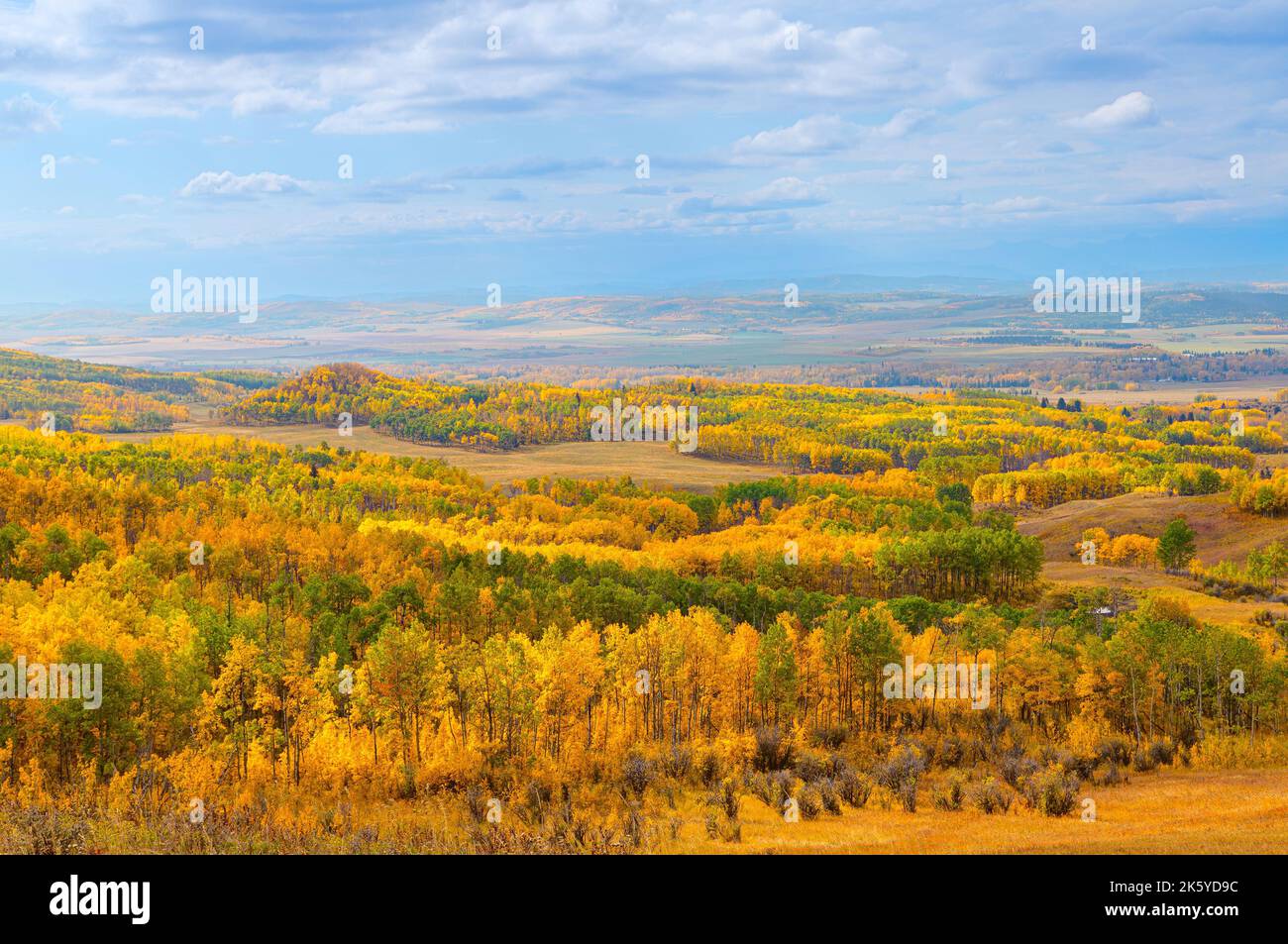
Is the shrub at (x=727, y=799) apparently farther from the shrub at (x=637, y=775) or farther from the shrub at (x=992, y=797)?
the shrub at (x=992, y=797)

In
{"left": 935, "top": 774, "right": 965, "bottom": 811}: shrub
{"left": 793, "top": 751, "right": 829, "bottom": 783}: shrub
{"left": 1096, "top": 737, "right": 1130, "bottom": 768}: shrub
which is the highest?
{"left": 935, "top": 774, "right": 965, "bottom": 811}: shrub

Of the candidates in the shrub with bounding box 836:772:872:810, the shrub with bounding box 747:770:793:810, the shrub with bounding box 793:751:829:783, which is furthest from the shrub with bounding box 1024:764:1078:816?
the shrub with bounding box 747:770:793:810

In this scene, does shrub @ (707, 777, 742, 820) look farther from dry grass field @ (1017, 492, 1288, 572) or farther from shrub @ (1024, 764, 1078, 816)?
dry grass field @ (1017, 492, 1288, 572)

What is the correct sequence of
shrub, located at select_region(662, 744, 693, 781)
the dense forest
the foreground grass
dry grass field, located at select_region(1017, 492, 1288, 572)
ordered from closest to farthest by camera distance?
the foreground grass → the dense forest → shrub, located at select_region(662, 744, 693, 781) → dry grass field, located at select_region(1017, 492, 1288, 572)

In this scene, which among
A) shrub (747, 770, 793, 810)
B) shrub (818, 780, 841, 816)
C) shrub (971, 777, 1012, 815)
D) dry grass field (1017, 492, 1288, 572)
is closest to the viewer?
shrub (971, 777, 1012, 815)

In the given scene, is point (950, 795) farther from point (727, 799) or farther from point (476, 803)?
point (476, 803)

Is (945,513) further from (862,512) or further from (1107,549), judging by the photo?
(1107,549)

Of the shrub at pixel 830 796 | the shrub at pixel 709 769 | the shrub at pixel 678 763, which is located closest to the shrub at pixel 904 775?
the shrub at pixel 830 796

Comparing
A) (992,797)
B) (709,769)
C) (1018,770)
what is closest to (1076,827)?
(992,797)
